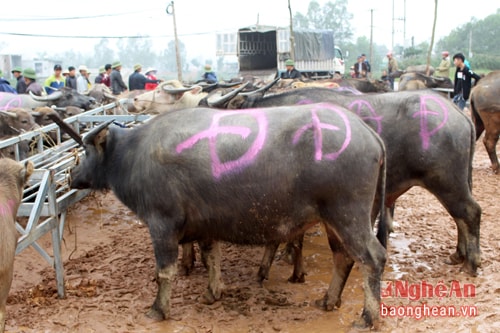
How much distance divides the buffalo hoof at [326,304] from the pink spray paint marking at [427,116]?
5.98ft

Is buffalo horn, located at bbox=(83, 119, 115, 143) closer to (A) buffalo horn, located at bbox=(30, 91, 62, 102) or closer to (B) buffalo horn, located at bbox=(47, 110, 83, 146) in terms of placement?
(B) buffalo horn, located at bbox=(47, 110, 83, 146)

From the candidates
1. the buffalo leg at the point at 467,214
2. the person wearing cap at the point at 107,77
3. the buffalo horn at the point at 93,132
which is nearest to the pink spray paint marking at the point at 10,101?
the buffalo horn at the point at 93,132

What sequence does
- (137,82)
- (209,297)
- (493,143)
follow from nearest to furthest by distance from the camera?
(209,297), (493,143), (137,82)

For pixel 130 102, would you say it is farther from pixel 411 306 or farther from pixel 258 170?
pixel 411 306

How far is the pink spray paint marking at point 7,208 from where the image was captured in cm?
404

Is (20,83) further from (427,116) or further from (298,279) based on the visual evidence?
(427,116)

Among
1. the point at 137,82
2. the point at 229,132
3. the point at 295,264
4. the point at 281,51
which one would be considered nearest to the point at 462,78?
the point at 137,82

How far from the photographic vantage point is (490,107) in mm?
10320

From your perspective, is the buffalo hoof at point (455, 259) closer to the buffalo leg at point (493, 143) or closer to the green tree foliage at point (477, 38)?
the buffalo leg at point (493, 143)

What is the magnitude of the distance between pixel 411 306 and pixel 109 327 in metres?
2.66

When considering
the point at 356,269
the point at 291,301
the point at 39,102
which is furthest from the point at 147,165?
the point at 39,102

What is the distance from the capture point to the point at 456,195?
5695 millimetres

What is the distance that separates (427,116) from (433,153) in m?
0.39

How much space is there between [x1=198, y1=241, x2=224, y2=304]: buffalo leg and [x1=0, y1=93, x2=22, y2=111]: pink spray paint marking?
6.01 meters
